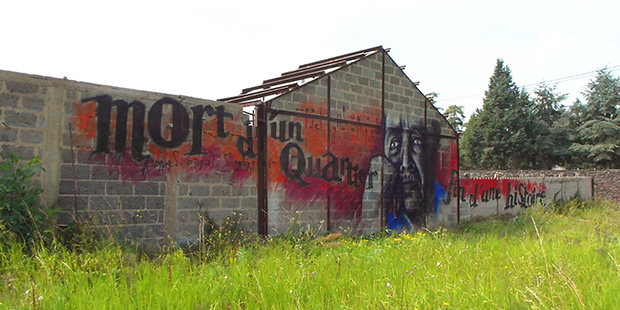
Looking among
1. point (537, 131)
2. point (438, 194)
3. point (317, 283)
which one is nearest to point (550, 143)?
point (537, 131)

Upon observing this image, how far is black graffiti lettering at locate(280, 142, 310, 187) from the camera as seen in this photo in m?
8.16

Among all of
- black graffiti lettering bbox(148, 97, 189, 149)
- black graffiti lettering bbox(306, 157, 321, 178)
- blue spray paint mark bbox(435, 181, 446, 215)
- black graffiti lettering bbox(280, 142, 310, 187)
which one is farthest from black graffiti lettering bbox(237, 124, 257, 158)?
Answer: blue spray paint mark bbox(435, 181, 446, 215)

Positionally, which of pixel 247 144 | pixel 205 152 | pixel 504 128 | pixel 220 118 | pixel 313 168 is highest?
pixel 504 128

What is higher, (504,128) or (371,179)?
(504,128)

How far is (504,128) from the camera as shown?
37.3m

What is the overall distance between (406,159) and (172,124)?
5.67m

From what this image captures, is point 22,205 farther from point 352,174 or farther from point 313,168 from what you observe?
point 352,174

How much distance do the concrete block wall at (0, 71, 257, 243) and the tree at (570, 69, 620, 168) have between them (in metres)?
35.8

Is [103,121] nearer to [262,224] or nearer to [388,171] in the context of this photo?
[262,224]

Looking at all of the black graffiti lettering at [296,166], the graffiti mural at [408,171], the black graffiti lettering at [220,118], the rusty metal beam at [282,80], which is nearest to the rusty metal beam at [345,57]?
the rusty metal beam at [282,80]

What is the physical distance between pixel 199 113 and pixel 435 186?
652cm

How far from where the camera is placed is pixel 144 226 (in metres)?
6.52

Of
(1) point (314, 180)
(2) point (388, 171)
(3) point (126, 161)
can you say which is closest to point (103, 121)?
(3) point (126, 161)

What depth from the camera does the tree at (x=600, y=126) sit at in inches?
1372
